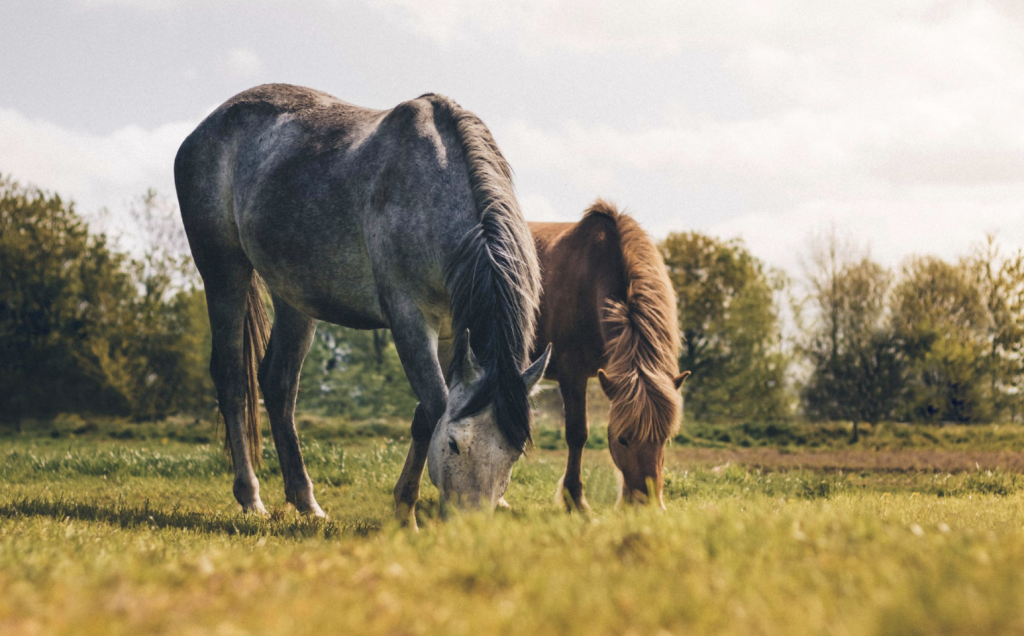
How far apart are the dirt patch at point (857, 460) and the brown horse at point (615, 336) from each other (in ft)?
18.1

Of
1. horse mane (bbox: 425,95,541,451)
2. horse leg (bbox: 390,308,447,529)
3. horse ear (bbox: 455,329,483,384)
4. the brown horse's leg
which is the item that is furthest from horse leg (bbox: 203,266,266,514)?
horse ear (bbox: 455,329,483,384)

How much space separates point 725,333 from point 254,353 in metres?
25.0

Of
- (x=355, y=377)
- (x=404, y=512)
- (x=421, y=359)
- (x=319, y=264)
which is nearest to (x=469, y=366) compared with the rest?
(x=421, y=359)

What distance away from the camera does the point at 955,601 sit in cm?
173

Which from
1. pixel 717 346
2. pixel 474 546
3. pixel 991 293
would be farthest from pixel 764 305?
pixel 474 546

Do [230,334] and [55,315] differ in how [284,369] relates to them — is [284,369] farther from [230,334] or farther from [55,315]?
[55,315]

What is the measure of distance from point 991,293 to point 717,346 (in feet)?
30.8

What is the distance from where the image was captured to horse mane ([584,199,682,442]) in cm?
502

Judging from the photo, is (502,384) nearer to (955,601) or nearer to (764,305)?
(955,601)

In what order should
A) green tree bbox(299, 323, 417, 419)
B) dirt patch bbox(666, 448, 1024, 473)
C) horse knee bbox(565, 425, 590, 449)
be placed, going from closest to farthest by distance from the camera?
horse knee bbox(565, 425, 590, 449) < dirt patch bbox(666, 448, 1024, 473) < green tree bbox(299, 323, 417, 419)

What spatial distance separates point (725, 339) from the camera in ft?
99.8

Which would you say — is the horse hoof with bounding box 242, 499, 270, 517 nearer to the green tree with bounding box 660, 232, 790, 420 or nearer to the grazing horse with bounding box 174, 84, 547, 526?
the grazing horse with bounding box 174, 84, 547, 526

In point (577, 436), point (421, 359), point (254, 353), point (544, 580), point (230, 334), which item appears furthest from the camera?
point (254, 353)

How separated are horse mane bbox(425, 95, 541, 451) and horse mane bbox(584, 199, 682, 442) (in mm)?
850
